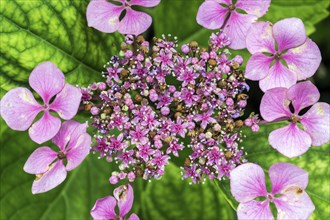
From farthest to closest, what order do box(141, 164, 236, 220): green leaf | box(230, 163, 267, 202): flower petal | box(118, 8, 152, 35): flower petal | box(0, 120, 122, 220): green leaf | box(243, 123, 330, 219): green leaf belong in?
1. box(0, 120, 122, 220): green leaf
2. box(141, 164, 236, 220): green leaf
3. box(243, 123, 330, 219): green leaf
4. box(118, 8, 152, 35): flower petal
5. box(230, 163, 267, 202): flower petal

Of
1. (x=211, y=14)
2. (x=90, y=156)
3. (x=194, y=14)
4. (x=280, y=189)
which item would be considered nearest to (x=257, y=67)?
(x=211, y=14)

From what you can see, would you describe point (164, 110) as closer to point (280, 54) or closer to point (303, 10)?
point (280, 54)

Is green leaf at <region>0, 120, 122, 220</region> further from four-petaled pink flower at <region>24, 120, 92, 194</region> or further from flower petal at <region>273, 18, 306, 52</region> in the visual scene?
flower petal at <region>273, 18, 306, 52</region>

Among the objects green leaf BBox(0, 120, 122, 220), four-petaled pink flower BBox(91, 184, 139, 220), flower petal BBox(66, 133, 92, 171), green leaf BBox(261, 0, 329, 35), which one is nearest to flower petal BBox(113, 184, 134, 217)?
four-petaled pink flower BBox(91, 184, 139, 220)

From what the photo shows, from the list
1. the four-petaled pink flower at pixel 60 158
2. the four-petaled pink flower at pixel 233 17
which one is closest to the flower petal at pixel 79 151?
the four-petaled pink flower at pixel 60 158

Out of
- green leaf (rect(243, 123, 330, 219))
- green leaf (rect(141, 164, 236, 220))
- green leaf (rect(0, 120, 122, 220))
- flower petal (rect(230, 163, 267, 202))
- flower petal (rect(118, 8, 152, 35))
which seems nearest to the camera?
flower petal (rect(230, 163, 267, 202))

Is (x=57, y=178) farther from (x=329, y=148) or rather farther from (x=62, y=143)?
(x=329, y=148)

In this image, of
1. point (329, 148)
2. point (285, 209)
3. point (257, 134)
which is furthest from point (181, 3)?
point (285, 209)
